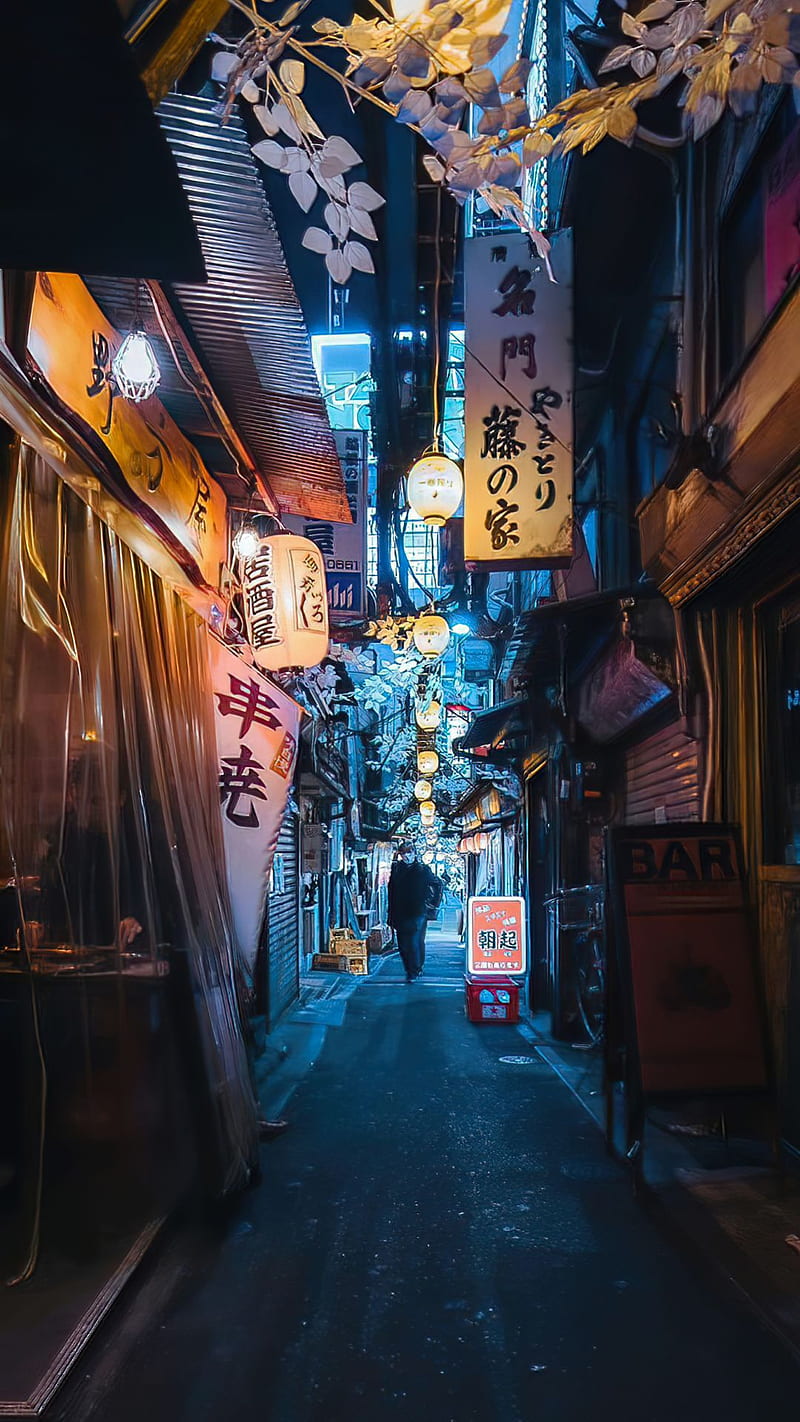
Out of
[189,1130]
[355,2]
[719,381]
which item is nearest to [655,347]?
[719,381]

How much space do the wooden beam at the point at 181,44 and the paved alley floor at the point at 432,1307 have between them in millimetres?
4969

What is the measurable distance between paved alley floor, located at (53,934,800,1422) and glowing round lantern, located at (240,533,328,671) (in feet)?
14.7

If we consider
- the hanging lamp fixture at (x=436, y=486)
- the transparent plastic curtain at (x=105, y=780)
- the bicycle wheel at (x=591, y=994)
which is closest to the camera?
the transparent plastic curtain at (x=105, y=780)

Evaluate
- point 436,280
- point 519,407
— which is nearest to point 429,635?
point 436,280

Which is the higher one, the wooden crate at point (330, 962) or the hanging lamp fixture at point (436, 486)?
the hanging lamp fixture at point (436, 486)

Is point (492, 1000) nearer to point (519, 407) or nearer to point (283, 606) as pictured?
point (283, 606)

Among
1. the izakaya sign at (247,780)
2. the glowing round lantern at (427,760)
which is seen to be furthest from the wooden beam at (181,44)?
the glowing round lantern at (427,760)

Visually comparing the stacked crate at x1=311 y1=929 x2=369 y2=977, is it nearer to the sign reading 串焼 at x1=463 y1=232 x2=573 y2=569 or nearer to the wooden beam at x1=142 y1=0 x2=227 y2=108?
the sign reading 串焼 at x1=463 y1=232 x2=573 y2=569

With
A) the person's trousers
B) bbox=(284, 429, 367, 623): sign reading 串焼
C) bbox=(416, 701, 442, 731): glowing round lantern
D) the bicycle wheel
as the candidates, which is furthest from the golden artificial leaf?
bbox=(416, 701, 442, 731): glowing round lantern

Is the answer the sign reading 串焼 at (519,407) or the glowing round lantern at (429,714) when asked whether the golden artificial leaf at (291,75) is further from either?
the glowing round lantern at (429,714)

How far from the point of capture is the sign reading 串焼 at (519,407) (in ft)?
28.5

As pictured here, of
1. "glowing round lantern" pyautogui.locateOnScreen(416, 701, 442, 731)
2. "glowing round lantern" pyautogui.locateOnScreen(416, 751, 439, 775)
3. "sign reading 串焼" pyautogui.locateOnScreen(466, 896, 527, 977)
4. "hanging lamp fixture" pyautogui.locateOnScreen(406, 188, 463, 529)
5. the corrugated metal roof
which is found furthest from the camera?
"glowing round lantern" pyautogui.locateOnScreen(416, 751, 439, 775)

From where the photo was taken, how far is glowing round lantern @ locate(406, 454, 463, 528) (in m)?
10.4

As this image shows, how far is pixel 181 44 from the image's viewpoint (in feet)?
9.61
